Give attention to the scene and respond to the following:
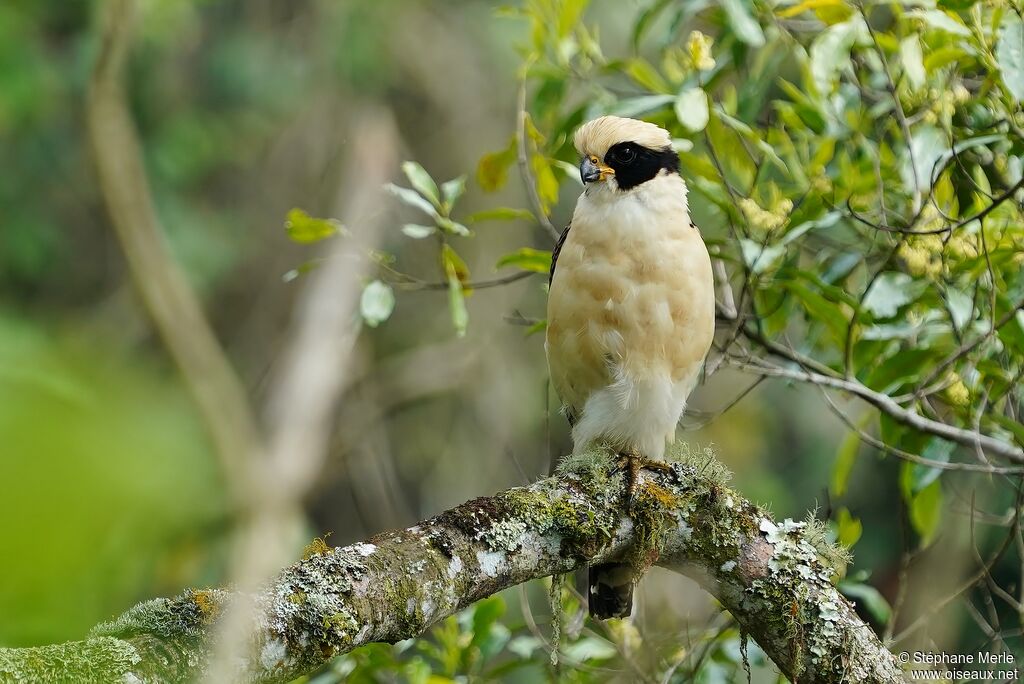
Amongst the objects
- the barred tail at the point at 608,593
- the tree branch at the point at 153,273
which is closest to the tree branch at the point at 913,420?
the barred tail at the point at 608,593

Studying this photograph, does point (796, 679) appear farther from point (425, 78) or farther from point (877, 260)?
point (425, 78)

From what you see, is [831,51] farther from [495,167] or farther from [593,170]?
[495,167]

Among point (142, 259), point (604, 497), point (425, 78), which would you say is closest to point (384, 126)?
point (425, 78)

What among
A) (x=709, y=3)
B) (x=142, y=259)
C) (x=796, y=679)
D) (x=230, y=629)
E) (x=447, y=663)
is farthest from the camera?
(x=709, y=3)

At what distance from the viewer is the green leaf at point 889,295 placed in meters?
2.90

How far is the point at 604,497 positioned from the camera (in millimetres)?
2496

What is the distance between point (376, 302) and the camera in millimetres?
3066

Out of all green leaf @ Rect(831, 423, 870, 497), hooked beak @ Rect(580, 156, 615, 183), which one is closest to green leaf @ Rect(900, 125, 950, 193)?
green leaf @ Rect(831, 423, 870, 497)

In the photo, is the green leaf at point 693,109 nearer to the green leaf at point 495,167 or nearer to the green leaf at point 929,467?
the green leaf at point 495,167

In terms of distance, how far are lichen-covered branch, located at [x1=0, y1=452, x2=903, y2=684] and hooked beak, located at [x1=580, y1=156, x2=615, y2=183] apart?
84 centimetres

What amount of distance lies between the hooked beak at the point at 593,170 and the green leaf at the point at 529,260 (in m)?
0.24

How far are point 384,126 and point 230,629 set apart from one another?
22.6 feet

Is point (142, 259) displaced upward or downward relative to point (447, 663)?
upward

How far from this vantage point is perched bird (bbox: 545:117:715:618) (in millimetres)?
2947
